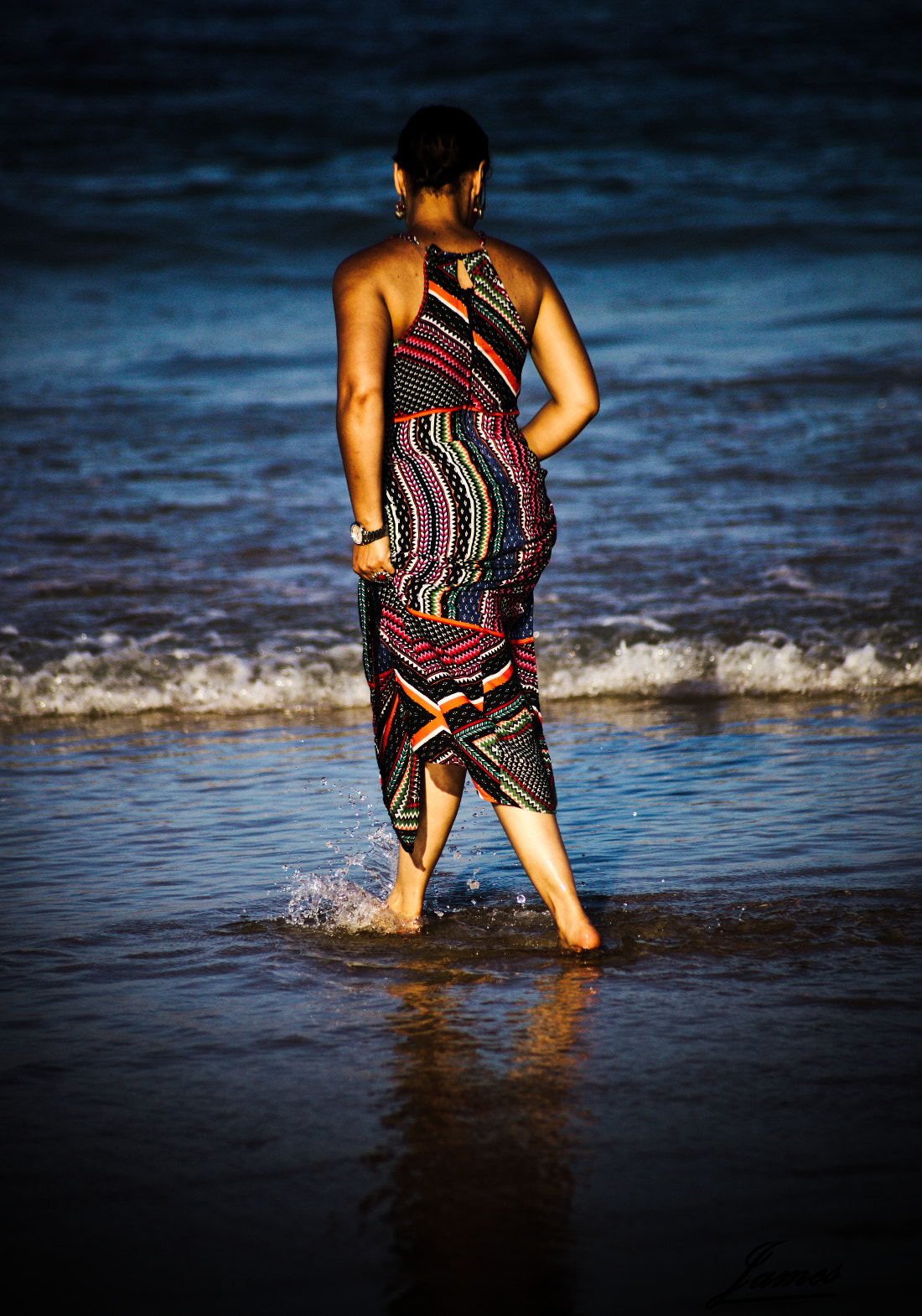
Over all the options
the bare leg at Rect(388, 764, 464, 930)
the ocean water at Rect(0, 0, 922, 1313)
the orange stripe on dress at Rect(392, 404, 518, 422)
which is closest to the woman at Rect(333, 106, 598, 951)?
the orange stripe on dress at Rect(392, 404, 518, 422)

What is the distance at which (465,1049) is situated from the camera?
8.25 ft

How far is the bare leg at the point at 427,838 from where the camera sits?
10.6 ft

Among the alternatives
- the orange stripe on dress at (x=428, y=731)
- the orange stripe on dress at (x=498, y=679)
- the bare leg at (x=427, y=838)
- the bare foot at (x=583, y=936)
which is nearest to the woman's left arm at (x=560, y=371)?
the orange stripe on dress at (x=498, y=679)

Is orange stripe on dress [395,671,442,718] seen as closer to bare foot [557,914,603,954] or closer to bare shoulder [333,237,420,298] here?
bare foot [557,914,603,954]

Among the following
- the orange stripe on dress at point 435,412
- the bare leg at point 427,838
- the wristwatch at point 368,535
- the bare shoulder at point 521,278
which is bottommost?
the bare leg at point 427,838

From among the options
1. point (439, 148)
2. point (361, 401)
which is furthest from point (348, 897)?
point (439, 148)

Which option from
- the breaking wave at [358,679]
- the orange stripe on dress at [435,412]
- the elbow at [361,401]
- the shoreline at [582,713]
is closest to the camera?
the elbow at [361,401]

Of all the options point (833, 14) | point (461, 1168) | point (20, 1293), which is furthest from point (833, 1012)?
point (833, 14)

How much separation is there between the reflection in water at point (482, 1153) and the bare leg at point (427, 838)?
0.45 metres

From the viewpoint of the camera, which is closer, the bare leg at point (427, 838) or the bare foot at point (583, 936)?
the bare foot at point (583, 936)

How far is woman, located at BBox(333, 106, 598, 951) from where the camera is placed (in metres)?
2.87

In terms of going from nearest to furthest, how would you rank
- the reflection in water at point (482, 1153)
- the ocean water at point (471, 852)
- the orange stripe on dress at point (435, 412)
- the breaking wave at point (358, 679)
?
1. the reflection in water at point (482, 1153)
2. the ocean water at point (471, 852)
3. the orange stripe on dress at point (435, 412)
4. the breaking wave at point (358, 679)

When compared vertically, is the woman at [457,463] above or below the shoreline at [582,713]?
above

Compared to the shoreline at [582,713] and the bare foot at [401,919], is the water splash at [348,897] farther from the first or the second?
the shoreline at [582,713]
